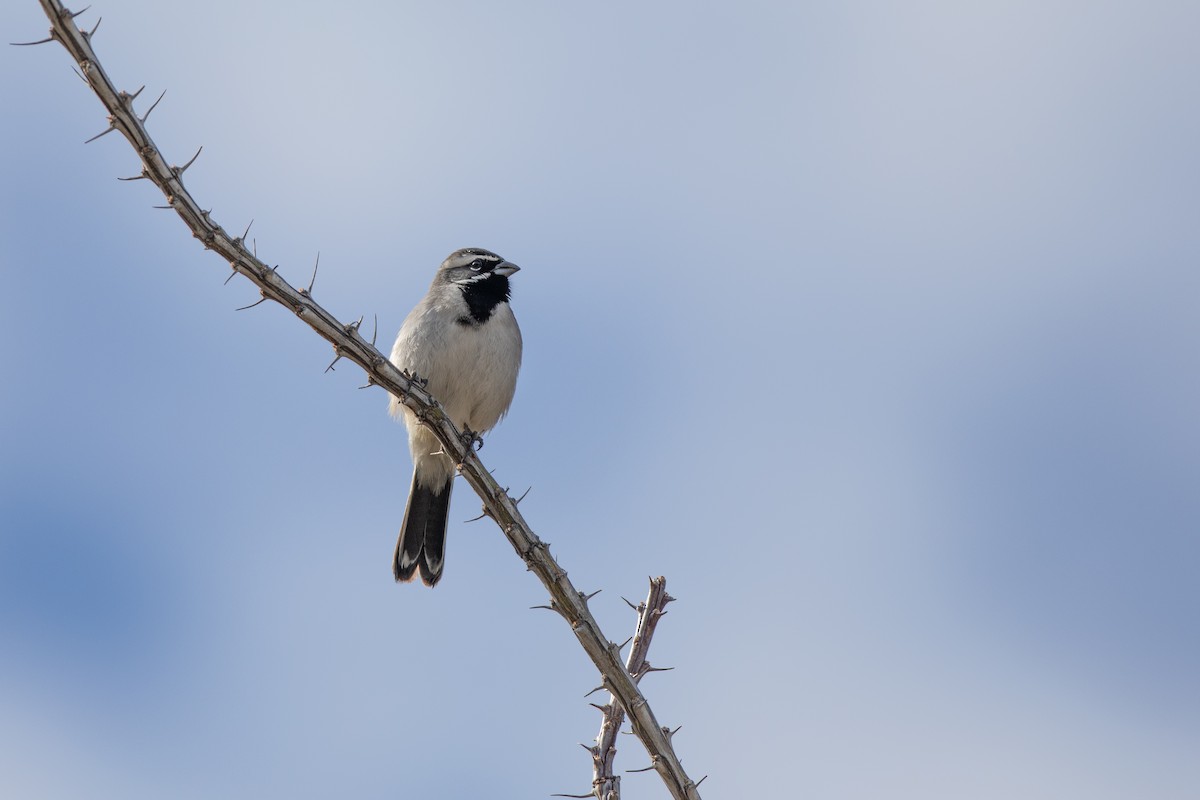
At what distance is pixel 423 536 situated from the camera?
32.4ft

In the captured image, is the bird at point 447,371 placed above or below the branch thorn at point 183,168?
above

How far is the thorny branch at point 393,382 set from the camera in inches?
176

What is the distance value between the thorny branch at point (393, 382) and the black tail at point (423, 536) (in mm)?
3919

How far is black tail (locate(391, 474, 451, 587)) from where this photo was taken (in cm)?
962

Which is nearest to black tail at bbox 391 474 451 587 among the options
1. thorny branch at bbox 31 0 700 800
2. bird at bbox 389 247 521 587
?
bird at bbox 389 247 521 587

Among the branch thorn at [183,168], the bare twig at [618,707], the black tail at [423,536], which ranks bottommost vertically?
the bare twig at [618,707]

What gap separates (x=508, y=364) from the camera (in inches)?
388

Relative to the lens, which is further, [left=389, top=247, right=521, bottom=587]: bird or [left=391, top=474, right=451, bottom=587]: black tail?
[left=391, top=474, right=451, bottom=587]: black tail

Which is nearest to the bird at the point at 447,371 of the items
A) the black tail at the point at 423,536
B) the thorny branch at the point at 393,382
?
the black tail at the point at 423,536

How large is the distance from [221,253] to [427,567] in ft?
17.1

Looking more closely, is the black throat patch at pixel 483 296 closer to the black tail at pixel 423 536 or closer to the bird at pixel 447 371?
the bird at pixel 447 371

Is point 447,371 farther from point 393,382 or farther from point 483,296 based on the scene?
point 393,382

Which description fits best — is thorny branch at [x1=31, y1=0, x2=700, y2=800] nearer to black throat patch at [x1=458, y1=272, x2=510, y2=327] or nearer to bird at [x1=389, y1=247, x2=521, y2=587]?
bird at [x1=389, y1=247, x2=521, y2=587]

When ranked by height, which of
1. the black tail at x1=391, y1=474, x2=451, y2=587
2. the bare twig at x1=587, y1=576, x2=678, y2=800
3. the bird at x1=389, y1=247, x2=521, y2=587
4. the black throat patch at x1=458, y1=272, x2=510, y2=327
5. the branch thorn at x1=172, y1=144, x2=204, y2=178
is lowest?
the bare twig at x1=587, y1=576, x2=678, y2=800
